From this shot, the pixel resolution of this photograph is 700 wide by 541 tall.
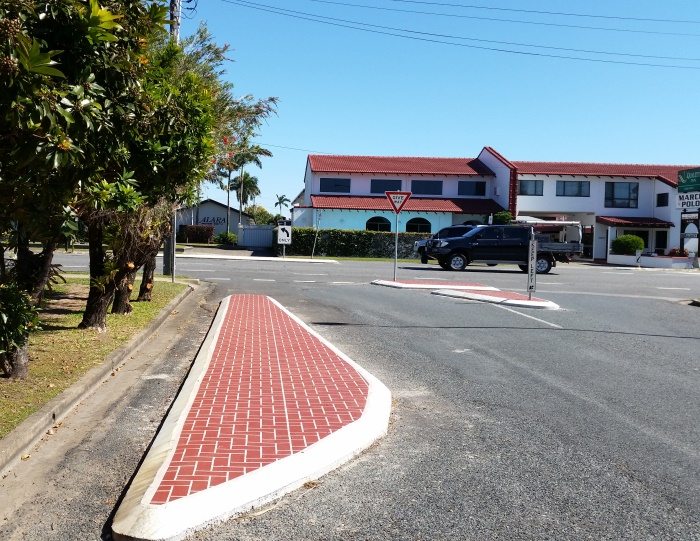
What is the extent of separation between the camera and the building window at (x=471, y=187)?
178 ft

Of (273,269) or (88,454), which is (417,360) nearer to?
(88,454)

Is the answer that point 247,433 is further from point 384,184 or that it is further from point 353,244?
point 384,184

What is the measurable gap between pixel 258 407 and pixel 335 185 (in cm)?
4710

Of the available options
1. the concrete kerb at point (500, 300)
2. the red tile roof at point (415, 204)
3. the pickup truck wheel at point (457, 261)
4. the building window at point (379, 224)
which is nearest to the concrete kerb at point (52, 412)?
the concrete kerb at point (500, 300)

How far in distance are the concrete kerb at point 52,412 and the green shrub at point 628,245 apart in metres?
39.5

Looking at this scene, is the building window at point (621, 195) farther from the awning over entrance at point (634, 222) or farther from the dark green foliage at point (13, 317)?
the dark green foliage at point (13, 317)

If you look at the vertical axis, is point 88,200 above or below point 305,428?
above

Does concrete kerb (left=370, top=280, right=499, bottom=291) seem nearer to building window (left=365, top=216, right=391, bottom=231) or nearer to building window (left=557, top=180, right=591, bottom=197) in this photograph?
building window (left=365, top=216, right=391, bottom=231)

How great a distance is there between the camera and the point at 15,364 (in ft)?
25.7

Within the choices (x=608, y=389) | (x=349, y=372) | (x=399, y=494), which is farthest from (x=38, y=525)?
(x=608, y=389)

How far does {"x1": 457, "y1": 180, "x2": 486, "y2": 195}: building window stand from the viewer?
54.2 m

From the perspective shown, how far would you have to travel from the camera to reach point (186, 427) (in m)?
6.28

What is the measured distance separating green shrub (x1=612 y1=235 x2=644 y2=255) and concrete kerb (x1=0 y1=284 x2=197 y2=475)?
39.5 meters

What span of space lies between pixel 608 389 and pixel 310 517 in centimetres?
492
